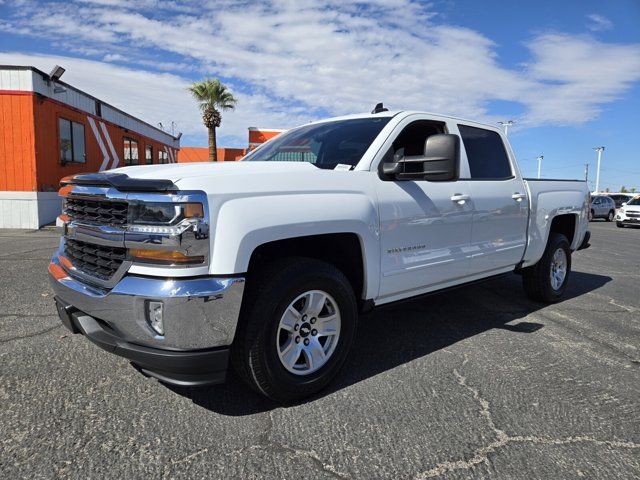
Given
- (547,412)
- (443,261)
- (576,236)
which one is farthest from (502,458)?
(576,236)

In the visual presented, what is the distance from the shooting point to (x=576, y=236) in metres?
5.67

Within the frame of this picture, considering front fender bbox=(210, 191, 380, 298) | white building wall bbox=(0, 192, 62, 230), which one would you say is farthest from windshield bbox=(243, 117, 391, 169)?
white building wall bbox=(0, 192, 62, 230)

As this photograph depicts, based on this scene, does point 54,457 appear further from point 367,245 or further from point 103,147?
point 103,147

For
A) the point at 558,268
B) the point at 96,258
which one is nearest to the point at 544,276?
the point at 558,268

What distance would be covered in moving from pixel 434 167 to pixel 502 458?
71.5 inches

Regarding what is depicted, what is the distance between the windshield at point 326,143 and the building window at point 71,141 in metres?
12.1

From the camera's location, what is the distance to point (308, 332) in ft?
9.46

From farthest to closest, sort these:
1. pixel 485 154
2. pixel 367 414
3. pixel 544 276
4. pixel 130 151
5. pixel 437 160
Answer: pixel 130 151 < pixel 544 276 < pixel 485 154 < pixel 437 160 < pixel 367 414

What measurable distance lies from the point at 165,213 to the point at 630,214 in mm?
24419

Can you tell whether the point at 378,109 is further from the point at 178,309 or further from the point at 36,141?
the point at 36,141

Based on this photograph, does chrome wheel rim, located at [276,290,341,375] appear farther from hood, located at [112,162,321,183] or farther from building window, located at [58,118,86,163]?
building window, located at [58,118,86,163]

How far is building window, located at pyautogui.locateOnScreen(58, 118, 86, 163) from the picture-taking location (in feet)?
45.4

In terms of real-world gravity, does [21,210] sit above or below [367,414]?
above

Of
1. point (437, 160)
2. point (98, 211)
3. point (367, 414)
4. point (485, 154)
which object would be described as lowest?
point (367, 414)
